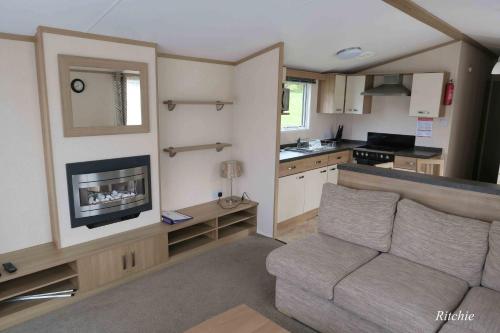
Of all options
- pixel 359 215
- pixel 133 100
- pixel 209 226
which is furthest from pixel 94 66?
pixel 359 215

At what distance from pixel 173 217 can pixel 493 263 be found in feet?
8.54

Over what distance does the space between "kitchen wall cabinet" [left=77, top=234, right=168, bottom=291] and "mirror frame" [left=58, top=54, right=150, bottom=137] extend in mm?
979

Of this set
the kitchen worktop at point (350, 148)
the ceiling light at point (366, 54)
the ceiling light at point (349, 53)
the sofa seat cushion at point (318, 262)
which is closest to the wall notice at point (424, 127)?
the kitchen worktop at point (350, 148)

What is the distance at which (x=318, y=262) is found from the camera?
2.38 meters

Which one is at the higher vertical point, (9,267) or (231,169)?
(231,169)

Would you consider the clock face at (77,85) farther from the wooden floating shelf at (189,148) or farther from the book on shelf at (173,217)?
the book on shelf at (173,217)

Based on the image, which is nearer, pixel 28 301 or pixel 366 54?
pixel 28 301

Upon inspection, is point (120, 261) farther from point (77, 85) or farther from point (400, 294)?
point (400, 294)

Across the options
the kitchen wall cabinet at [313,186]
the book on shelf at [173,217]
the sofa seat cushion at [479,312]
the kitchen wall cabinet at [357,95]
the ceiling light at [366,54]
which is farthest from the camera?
the kitchen wall cabinet at [357,95]

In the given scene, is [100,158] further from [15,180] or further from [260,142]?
[260,142]

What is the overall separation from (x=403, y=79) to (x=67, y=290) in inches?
195

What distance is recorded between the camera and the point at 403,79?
511 centimetres

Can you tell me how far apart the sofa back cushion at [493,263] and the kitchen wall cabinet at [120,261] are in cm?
250

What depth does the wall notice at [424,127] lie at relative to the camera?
195 inches
